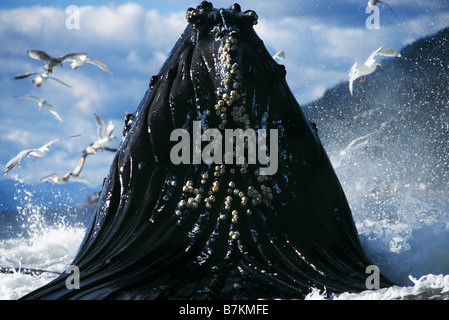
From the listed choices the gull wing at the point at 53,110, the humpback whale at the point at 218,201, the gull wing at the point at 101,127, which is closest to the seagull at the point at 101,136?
the gull wing at the point at 101,127

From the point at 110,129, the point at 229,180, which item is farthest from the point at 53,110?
the point at 229,180

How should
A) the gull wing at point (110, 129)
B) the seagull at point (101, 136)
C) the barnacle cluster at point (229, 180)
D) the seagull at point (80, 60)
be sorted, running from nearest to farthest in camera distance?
the barnacle cluster at point (229, 180) < the seagull at point (80, 60) < the seagull at point (101, 136) < the gull wing at point (110, 129)

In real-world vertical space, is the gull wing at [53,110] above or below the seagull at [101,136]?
above

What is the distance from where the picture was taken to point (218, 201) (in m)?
4.31

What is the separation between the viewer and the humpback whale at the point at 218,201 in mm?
3824

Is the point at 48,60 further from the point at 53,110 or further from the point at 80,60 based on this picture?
the point at 53,110

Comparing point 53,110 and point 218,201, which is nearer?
point 218,201

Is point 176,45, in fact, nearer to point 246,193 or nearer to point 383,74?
point 246,193

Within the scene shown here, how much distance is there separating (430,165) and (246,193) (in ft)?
86.1

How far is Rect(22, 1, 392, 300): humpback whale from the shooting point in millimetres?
3824

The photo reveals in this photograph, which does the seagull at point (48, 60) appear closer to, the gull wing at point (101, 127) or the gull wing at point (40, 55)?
the gull wing at point (40, 55)

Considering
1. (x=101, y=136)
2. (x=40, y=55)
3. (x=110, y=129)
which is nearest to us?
(x=40, y=55)

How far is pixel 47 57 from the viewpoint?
15055 millimetres

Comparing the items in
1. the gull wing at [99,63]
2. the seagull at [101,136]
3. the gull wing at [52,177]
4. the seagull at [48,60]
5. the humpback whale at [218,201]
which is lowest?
the humpback whale at [218,201]
